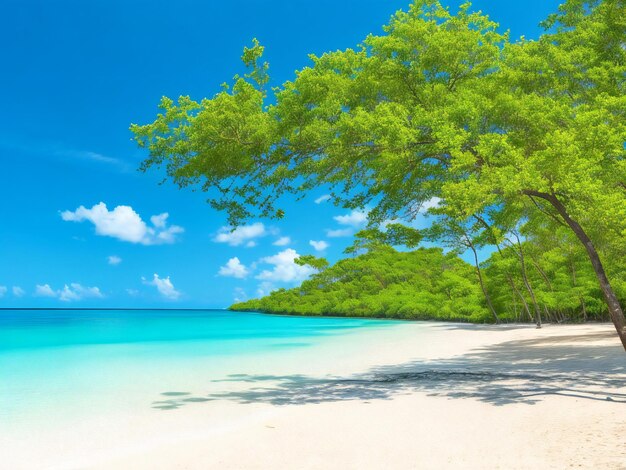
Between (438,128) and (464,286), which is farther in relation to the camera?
(464,286)

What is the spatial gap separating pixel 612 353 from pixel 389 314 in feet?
146

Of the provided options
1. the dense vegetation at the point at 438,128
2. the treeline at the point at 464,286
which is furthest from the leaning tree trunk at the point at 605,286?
the treeline at the point at 464,286

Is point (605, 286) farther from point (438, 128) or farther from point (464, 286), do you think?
point (464, 286)

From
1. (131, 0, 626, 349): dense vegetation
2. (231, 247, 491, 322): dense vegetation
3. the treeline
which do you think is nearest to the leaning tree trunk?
(131, 0, 626, 349): dense vegetation

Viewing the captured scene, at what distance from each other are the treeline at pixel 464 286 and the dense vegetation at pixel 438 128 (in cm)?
740

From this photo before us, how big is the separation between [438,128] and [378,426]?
4.17m

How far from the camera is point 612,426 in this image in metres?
5.62

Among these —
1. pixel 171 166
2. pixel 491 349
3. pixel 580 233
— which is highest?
pixel 171 166

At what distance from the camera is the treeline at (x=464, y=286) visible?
91.8 feet

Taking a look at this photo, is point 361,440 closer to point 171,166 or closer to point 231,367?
point 171,166

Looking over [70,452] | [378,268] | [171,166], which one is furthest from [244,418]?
[378,268]

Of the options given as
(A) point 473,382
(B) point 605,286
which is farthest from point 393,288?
(B) point 605,286

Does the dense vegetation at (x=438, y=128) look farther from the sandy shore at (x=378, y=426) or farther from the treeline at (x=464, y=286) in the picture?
the treeline at (x=464, y=286)

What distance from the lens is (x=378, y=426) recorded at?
6336mm
